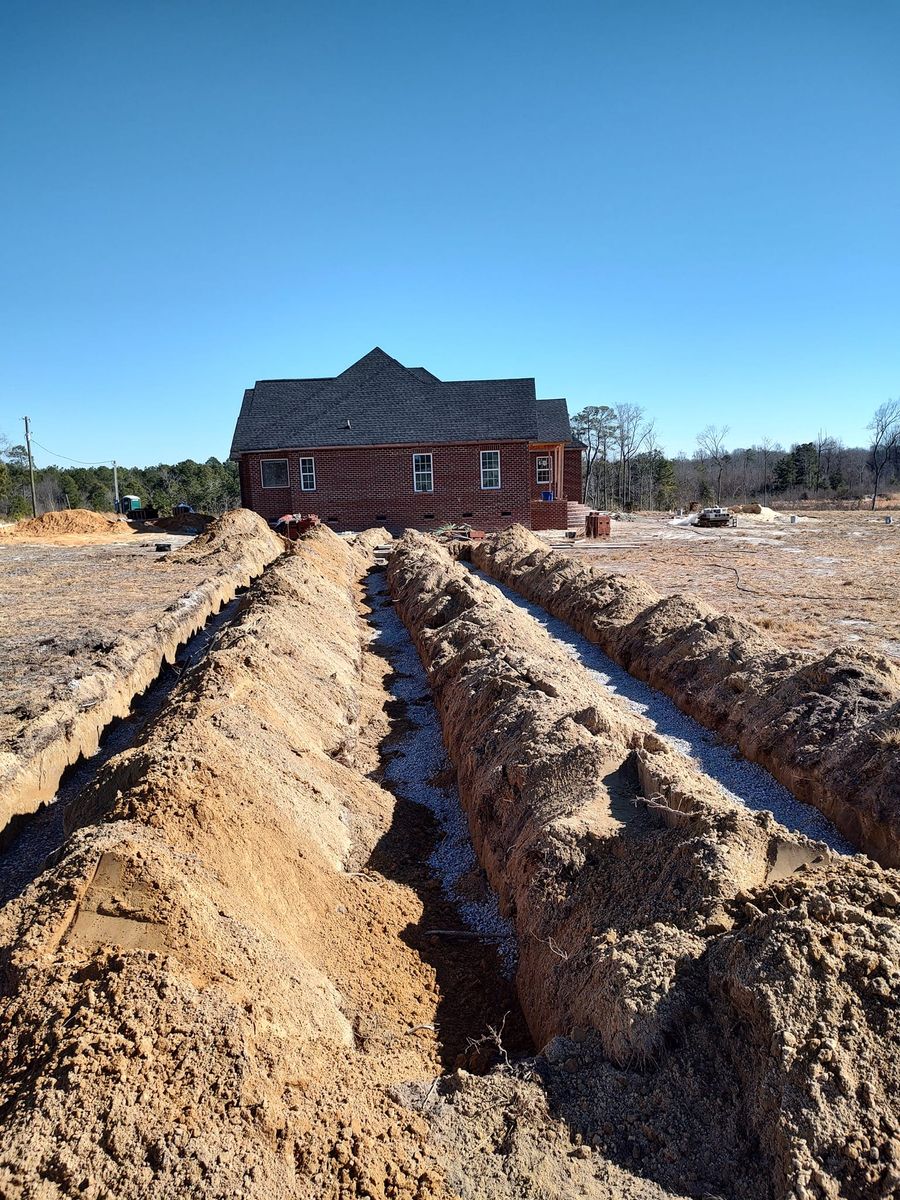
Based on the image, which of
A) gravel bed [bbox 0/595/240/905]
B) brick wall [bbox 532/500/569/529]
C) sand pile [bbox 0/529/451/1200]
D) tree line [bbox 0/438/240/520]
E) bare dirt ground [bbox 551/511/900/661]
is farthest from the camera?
tree line [bbox 0/438/240/520]

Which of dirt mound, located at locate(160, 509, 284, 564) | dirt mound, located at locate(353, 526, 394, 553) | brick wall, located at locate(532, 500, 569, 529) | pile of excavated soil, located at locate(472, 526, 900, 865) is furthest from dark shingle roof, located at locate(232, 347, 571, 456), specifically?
pile of excavated soil, located at locate(472, 526, 900, 865)

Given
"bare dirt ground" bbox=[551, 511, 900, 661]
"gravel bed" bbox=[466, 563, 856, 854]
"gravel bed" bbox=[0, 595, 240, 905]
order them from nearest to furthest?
"gravel bed" bbox=[0, 595, 240, 905] → "gravel bed" bbox=[466, 563, 856, 854] → "bare dirt ground" bbox=[551, 511, 900, 661]

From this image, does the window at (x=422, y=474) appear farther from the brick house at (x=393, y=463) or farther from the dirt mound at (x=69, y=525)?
the dirt mound at (x=69, y=525)

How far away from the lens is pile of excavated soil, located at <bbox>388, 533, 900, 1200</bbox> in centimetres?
263

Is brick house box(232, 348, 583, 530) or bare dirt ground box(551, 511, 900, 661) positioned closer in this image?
bare dirt ground box(551, 511, 900, 661)

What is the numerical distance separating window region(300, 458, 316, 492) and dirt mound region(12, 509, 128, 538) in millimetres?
7873

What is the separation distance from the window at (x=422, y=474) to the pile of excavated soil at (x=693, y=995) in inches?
932

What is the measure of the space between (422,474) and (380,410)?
299 centimetres

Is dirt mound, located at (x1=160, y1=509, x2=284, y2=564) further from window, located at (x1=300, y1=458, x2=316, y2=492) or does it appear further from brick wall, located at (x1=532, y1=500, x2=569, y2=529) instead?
brick wall, located at (x1=532, y1=500, x2=569, y2=529)

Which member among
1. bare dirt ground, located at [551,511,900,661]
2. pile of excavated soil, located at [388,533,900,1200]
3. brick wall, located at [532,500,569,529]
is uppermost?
brick wall, located at [532,500,569,529]

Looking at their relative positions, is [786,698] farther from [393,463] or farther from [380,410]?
[380,410]

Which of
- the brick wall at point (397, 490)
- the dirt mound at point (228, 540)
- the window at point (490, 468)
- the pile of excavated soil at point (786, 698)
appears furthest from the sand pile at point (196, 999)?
the window at point (490, 468)

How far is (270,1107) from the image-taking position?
8.79ft

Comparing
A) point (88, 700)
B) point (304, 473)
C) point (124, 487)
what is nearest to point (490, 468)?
point (304, 473)
